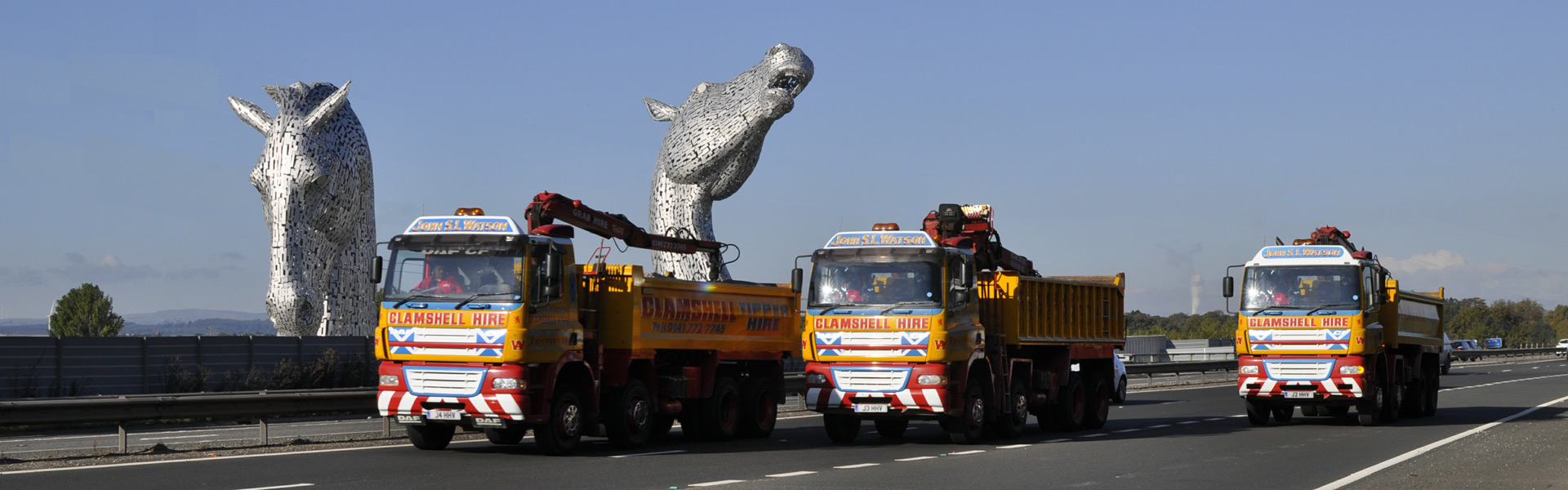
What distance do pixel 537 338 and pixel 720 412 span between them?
13.6ft

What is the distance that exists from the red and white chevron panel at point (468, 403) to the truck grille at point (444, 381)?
6cm

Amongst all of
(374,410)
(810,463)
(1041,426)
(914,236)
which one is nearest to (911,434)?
(1041,426)

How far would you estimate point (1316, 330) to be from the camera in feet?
73.8

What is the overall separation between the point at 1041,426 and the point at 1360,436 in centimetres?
437

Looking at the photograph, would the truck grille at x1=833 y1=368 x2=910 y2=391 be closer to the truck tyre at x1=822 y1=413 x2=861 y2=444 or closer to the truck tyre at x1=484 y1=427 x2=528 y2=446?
the truck tyre at x1=822 y1=413 x2=861 y2=444

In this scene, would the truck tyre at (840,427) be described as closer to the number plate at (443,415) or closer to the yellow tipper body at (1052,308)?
the yellow tipper body at (1052,308)

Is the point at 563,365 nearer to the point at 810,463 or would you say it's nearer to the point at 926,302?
the point at 810,463

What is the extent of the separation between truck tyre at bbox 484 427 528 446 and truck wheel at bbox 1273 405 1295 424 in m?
12.6

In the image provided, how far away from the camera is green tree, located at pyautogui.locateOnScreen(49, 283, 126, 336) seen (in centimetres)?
12388

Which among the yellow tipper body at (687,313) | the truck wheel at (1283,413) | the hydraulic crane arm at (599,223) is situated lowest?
the truck wheel at (1283,413)

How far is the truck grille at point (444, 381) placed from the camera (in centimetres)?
1603

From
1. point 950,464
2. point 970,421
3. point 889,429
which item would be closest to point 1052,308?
point 889,429

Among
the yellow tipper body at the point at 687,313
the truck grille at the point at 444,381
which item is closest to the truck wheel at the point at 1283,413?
the yellow tipper body at the point at 687,313

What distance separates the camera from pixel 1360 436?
2048cm
